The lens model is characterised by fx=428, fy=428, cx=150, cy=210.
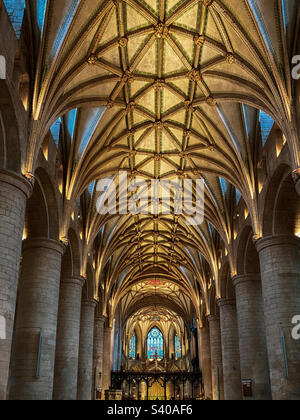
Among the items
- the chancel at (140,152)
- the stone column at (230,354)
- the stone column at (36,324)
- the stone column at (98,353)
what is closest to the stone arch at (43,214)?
the chancel at (140,152)

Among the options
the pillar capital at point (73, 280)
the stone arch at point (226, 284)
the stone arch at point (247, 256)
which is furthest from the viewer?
the stone arch at point (226, 284)

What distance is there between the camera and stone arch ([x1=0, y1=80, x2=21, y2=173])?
13.6 meters

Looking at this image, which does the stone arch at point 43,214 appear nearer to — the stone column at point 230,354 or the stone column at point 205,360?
the stone column at point 230,354

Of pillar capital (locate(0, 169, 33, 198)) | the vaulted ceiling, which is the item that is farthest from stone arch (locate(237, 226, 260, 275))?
pillar capital (locate(0, 169, 33, 198))

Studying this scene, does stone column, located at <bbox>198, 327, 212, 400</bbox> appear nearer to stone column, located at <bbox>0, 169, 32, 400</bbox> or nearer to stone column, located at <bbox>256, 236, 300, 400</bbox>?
stone column, located at <bbox>256, 236, 300, 400</bbox>

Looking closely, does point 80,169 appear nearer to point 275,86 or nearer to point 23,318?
point 23,318

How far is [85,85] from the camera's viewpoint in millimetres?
18266

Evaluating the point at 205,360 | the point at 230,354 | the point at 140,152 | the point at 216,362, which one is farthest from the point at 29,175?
the point at 205,360

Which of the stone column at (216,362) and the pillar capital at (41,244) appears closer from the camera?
the pillar capital at (41,244)

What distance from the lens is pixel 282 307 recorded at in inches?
685

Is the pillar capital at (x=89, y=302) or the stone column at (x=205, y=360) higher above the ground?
the pillar capital at (x=89, y=302)

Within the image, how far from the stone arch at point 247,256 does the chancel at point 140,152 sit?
78 millimetres

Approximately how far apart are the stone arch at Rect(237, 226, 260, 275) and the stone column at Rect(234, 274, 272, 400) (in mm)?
379

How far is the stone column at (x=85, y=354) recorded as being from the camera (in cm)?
2478
